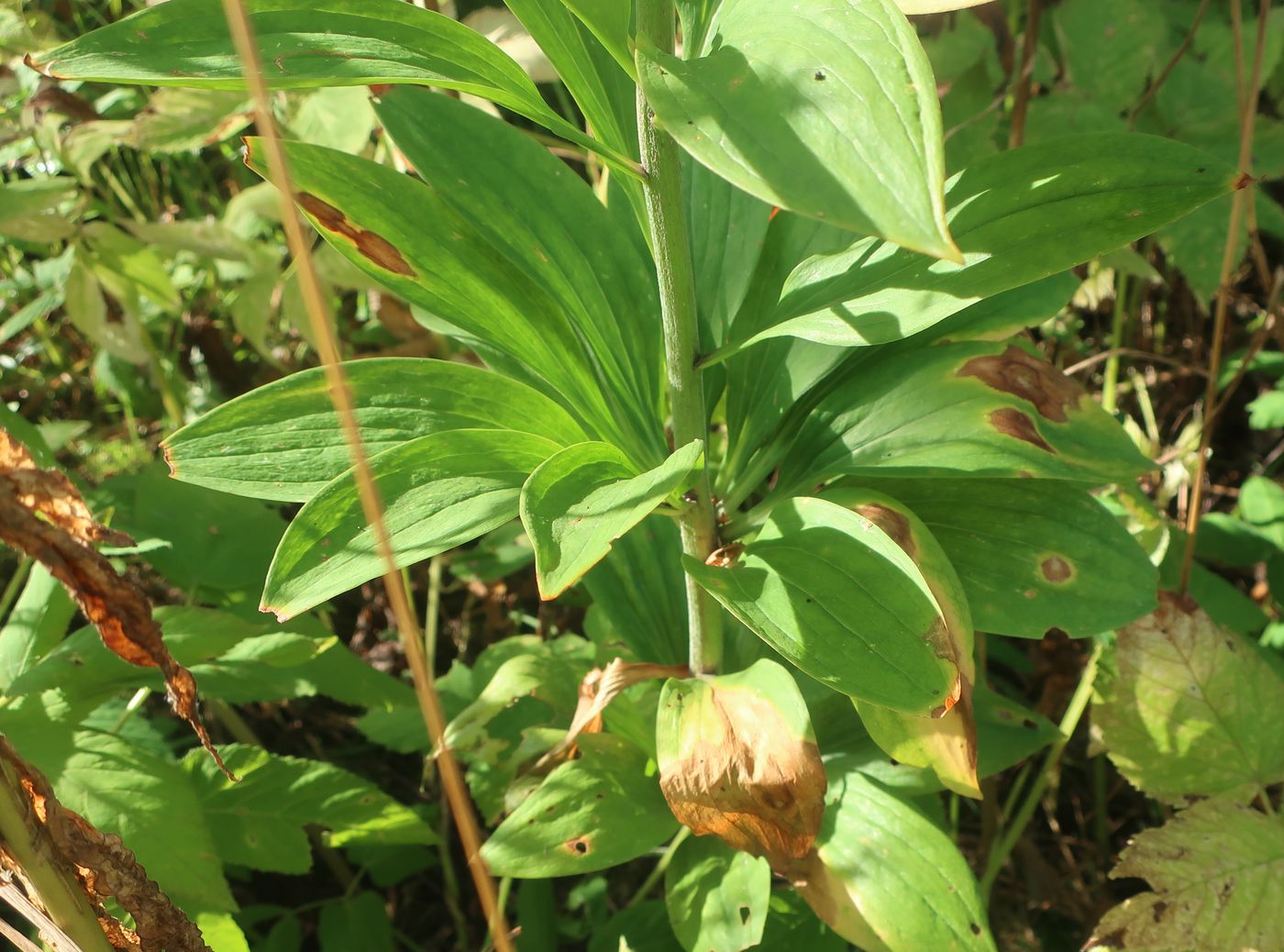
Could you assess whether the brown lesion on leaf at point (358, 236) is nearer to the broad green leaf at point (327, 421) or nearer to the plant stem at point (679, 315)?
the broad green leaf at point (327, 421)

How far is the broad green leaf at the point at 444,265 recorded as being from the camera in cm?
88

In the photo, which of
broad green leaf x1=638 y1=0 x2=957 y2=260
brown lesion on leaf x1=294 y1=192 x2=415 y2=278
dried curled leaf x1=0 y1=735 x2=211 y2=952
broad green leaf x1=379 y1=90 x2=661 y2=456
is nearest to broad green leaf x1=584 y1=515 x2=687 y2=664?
broad green leaf x1=379 y1=90 x2=661 y2=456

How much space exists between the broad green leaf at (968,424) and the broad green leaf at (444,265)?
0.73ft

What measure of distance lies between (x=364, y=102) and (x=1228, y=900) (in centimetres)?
147

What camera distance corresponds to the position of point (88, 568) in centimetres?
69

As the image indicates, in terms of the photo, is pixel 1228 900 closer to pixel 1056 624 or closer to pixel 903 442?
pixel 1056 624

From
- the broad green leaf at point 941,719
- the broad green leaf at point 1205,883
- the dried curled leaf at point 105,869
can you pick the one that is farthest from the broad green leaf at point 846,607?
the dried curled leaf at point 105,869

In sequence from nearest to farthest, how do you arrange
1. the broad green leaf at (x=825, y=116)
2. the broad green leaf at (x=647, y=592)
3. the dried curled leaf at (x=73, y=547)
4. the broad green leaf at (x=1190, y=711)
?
the broad green leaf at (x=825, y=116) → the dried curled leaf at (x=73, y=547) → the broad green leaf at (x=1190, y=711) → the broad green leaf at (x=647, y=592)

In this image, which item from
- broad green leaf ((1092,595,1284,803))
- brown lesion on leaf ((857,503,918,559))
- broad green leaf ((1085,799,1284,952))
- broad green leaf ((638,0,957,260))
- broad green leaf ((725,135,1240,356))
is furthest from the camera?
broad green leaf ((1092,595,1284,803))

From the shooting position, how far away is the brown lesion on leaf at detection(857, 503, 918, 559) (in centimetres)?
86

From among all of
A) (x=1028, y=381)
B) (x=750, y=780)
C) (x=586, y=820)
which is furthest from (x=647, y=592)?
Result: (x=1028, y=381)

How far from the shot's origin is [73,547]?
671 millimetres

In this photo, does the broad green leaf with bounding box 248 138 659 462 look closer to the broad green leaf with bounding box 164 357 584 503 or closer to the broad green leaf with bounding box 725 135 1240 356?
the broad green leaf with bounding box 164 357 584 503

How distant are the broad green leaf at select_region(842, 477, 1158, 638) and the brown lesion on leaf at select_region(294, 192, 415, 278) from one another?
1.84ft
